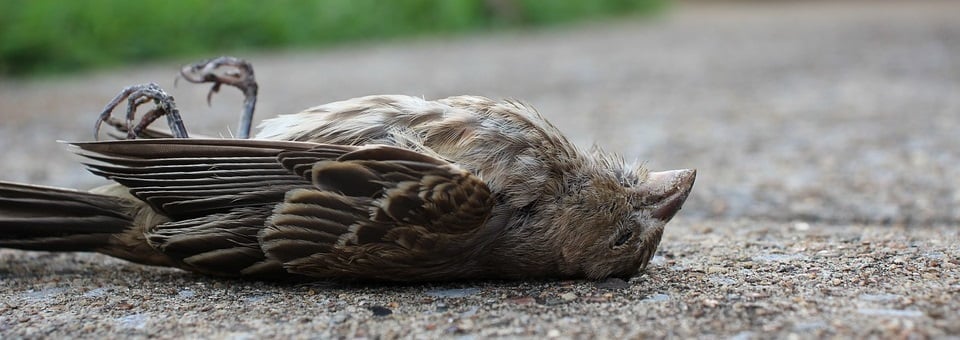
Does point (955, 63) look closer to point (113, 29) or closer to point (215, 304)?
point (113, 29)

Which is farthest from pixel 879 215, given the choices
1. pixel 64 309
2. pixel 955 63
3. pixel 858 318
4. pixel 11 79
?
pixel 11 79

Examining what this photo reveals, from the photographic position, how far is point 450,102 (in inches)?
123

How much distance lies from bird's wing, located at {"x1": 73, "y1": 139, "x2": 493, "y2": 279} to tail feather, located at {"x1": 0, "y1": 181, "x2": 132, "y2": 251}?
18 centimetres

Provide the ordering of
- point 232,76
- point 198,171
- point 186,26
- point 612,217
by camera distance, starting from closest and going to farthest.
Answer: point 198,171
point 612,217
point 232,76
point 186,26

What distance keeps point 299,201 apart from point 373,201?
0.67 feet

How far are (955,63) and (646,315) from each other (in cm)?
875

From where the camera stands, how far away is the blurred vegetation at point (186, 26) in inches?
400

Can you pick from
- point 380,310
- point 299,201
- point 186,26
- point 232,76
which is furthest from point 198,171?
point 186,26

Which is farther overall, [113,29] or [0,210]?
[113,29]

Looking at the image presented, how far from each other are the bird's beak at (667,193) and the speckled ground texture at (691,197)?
0.63 feet

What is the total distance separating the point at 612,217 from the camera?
3082mm

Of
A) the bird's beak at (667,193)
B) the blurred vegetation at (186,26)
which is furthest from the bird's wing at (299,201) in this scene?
the blurred vegetation at (186,26)

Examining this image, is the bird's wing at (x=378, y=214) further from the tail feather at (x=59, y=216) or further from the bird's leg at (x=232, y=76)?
the bird's leg at (x=232, y=76)

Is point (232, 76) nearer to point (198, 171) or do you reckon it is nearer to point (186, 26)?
point (198, 171)
